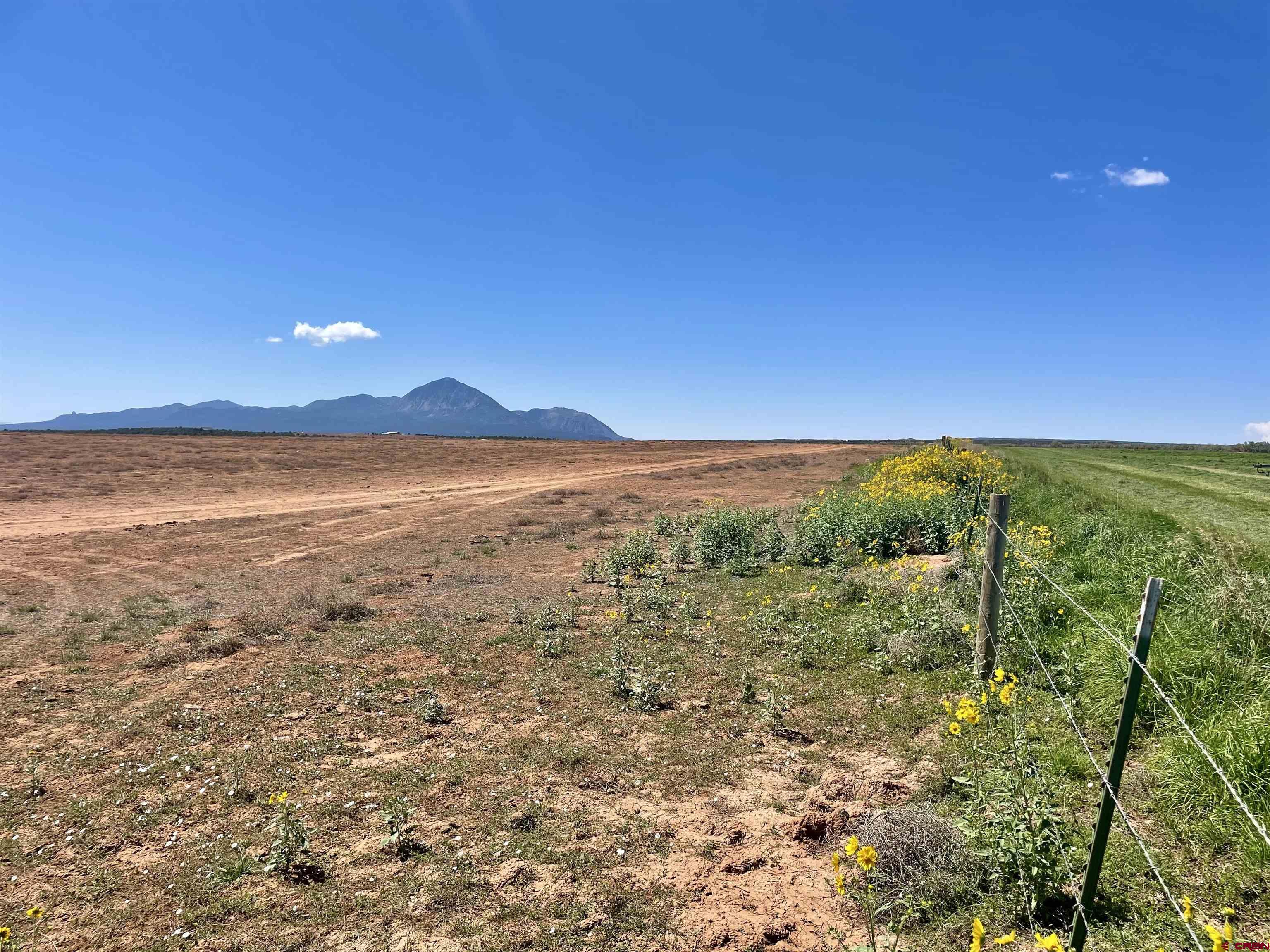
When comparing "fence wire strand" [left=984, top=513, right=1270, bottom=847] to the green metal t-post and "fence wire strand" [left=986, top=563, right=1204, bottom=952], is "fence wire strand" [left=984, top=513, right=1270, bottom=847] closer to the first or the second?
the green metal t-post

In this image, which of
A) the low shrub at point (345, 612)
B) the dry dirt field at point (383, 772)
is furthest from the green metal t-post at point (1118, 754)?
the low shrub at point (345, 612)

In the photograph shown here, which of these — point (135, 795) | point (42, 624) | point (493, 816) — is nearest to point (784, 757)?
point (493, 816)

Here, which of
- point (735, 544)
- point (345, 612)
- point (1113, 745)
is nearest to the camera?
point (1113, 745)

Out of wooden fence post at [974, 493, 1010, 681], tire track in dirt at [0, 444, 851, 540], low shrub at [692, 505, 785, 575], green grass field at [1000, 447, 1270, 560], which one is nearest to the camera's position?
wooden fence post at [974, 493, 1010, 681]

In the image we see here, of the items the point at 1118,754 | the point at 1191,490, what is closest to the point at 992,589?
the point at 1118,754

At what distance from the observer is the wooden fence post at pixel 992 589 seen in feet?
20.2

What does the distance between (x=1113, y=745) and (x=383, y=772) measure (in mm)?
5822

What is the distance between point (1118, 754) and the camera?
113 inches

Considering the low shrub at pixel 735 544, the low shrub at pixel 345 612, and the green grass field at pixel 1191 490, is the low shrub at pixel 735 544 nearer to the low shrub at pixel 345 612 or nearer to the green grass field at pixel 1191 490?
the green grass field at pixel 1191 490

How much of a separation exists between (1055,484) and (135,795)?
18.4 m

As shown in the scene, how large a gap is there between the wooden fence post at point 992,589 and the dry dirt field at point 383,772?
182cm

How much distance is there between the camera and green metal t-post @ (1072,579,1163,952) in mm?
2734

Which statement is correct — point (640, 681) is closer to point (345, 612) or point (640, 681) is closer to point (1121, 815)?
point (1121, 815)

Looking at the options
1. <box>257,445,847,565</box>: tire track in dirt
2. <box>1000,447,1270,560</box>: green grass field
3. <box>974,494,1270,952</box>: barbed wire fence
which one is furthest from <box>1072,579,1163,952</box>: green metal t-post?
<box>257,445,847,565</box>: tire track in dirt
